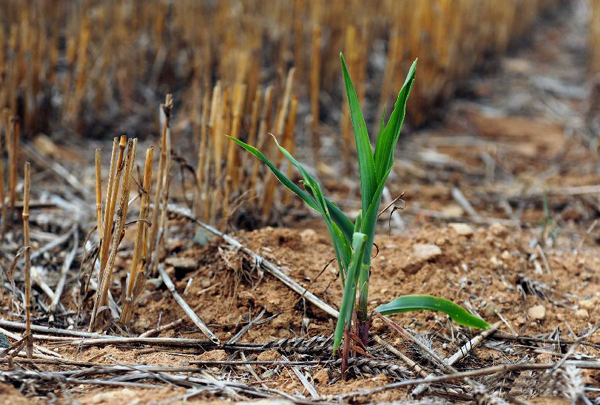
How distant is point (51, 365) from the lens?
133 cm

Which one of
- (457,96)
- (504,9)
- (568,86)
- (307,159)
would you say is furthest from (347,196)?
(504,9)

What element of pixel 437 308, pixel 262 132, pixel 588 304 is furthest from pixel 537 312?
pixel 262 132

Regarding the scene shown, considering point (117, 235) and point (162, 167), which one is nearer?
point (117, 235)

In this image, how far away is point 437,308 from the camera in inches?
48.0

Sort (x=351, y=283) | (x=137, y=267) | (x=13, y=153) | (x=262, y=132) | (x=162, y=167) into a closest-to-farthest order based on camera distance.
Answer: (x=351, y=283), (x=137, y=267), (x=162, y=167), (x=13, y=153), (x=262, y=132)

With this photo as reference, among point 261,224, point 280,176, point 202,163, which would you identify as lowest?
point 261,224

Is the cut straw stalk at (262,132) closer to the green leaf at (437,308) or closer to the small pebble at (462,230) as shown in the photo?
the small pebble at (462,230)

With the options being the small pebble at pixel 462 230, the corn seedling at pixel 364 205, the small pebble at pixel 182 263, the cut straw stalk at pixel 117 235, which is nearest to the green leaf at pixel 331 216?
the corn seedling at pixel 364 205

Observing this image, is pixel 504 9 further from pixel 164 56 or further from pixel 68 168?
pixel 68 168

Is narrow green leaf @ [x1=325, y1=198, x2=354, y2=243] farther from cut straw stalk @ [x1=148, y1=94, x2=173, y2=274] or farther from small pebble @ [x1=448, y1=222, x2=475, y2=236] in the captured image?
small pebble @ [x1=448, y1=222, x2=475, y2=236]

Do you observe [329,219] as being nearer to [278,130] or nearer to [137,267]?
Result: [137,267]

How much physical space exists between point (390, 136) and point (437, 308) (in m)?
0.34

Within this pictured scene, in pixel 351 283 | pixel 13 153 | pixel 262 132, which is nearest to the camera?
pixel 351 283

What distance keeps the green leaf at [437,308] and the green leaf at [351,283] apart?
2.8 inches
